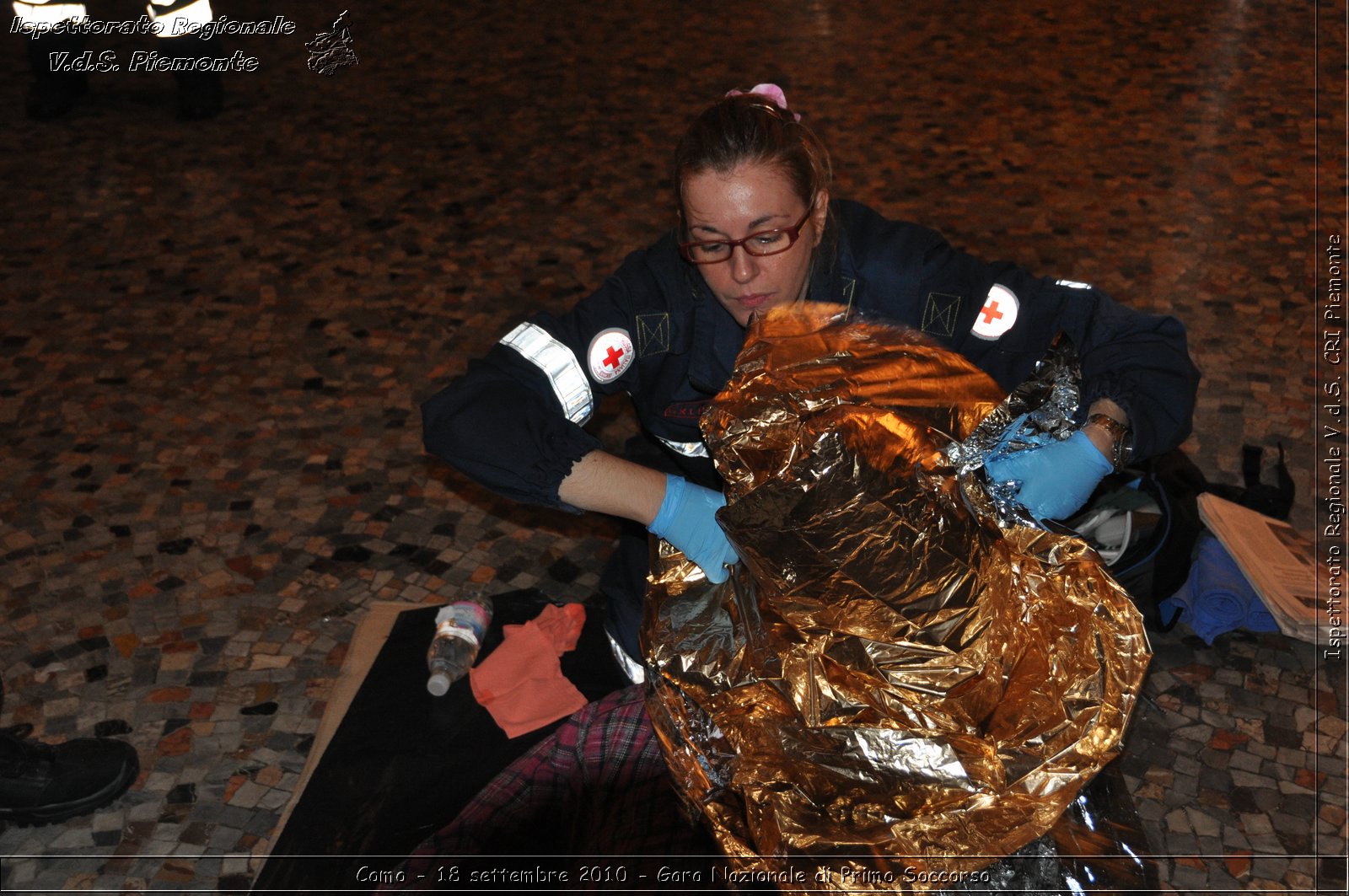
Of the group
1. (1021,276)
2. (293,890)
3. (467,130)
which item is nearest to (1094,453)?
(1021,276)

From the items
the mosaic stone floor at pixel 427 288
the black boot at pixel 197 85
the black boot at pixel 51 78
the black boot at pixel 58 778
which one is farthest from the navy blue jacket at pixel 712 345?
the black boot at pixel 51 78

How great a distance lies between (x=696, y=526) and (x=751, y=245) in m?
0.33

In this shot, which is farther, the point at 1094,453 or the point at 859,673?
the point at 1094,453

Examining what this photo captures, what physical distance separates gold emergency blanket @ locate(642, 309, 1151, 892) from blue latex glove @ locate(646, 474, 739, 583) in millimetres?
119

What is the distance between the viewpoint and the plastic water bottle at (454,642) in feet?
5.22

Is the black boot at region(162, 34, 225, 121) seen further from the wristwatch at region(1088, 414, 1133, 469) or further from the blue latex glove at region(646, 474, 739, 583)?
the wristwatch at region(1088, 414, 1133, 469)

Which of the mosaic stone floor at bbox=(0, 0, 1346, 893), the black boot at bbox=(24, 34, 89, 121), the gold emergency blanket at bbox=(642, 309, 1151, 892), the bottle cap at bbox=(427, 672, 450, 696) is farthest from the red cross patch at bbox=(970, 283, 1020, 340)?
the black boot at bbox=(24, 34, 89, 121)

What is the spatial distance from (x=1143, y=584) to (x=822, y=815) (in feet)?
2.73

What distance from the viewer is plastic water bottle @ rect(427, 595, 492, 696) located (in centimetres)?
159

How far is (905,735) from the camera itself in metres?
1.04

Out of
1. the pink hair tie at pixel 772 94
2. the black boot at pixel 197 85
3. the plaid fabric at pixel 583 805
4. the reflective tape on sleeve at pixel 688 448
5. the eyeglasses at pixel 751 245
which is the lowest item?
the plaid fabric at pixel 583 805

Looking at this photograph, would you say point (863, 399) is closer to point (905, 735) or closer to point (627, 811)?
point (905, 735)

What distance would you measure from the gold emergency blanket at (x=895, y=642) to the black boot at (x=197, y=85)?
299 cm

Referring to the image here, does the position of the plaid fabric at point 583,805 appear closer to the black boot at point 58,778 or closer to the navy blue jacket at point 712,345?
the navy blue jacket at point 712,345
